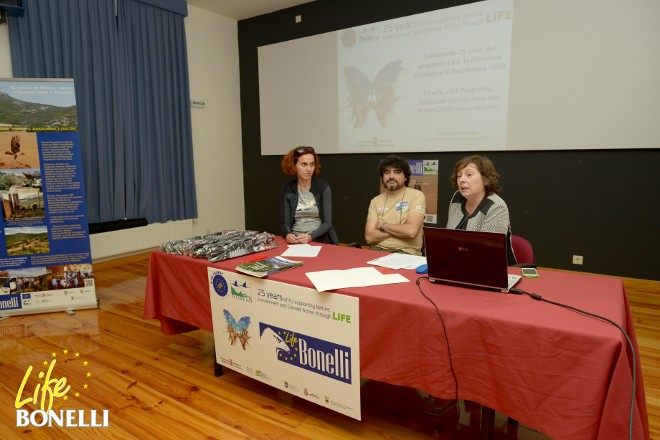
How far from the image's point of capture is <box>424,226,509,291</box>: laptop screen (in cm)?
151

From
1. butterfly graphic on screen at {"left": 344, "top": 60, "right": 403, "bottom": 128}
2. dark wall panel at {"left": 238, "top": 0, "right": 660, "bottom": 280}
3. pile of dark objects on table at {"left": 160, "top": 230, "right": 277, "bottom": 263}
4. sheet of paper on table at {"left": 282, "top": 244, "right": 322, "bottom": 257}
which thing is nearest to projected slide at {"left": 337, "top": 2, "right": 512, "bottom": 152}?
butterfly graphic on screen at {"left": 344, "top": 60, "right": 403, "bottom": 128}

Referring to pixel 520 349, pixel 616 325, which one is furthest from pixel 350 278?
pixel 616 325

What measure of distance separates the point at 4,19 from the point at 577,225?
18.2ft

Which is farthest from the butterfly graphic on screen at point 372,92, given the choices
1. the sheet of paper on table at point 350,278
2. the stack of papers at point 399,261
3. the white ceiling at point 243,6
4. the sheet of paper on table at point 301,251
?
the sheet of paper on table at point 350,278

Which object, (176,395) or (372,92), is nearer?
(176,395)

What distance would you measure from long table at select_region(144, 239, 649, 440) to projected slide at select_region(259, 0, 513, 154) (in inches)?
109

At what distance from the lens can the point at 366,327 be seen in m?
1.63

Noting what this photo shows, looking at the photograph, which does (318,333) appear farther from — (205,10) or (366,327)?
(205,10)

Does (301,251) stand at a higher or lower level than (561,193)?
lower

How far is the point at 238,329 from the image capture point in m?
2.04

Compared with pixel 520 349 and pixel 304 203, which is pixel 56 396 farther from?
pixel 520 349

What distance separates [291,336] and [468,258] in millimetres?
834

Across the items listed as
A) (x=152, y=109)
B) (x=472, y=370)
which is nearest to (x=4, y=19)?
(x=152, y=109)

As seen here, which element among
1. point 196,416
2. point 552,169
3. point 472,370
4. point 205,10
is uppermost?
point 205,10
